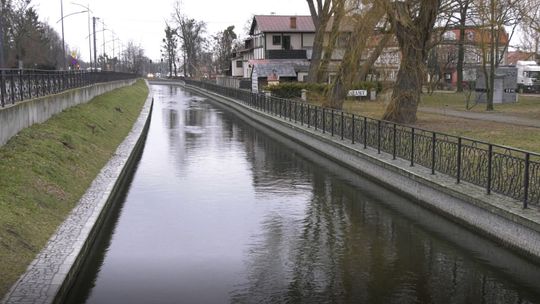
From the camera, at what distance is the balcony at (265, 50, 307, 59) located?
75.1m

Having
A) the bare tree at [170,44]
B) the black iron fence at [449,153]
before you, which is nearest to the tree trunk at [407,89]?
the black iron fence at [449,153]

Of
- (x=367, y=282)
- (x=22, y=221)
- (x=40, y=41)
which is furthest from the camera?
(x=40, y=41)

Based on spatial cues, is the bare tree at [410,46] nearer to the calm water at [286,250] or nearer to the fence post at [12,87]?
the calm water at [286,250]

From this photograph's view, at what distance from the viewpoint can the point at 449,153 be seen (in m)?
14.0

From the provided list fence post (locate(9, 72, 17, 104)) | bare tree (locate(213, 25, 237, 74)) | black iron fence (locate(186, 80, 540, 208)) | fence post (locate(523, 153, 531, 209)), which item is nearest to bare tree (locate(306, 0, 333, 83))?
black iron fence (locate(186, 80, 540, 208))

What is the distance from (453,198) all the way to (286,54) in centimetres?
6466

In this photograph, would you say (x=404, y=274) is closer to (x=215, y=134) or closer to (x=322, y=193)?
(x=322, y=193)

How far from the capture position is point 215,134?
31.7 metres

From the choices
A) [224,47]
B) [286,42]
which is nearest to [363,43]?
[286,42]

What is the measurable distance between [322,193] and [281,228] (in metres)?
4.05

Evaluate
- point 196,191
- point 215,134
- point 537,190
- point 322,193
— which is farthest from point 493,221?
point 215,134

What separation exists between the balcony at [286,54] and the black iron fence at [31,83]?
1645 inches

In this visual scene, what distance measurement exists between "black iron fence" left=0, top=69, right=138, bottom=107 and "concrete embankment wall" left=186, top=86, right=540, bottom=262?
1026 centimetres

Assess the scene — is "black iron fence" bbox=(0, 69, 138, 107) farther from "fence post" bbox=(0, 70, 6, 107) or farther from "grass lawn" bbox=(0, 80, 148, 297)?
"grass lawn" bbox=(0, 80, 148, 297)
